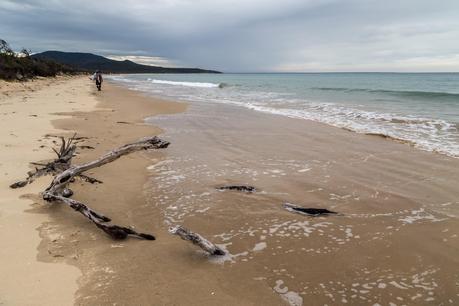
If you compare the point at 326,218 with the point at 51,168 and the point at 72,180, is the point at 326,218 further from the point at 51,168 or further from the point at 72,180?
the point at 51,168

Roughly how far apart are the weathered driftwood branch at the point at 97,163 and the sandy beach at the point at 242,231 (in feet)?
0.67

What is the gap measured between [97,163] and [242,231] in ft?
10.3

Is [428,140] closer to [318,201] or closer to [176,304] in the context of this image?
[318,201]

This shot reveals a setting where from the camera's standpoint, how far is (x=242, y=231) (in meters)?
4.46

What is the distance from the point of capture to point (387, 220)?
4824mm

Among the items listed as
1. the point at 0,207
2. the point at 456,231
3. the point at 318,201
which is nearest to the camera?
the point at 456,231

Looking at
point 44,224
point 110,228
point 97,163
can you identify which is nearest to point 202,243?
point 110,228

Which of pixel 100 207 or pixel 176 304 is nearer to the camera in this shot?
pixel 176 304

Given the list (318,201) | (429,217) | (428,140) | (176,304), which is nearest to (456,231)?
(429,217)

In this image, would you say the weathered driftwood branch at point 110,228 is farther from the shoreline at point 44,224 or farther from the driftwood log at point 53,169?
the driftwood log at point 53,169

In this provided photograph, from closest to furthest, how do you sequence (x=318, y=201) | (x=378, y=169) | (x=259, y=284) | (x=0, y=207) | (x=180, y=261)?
(x=259, y=284), (x=180, y=261), (x=0, y=207), (x=318, y=201), (x=378, y=169)

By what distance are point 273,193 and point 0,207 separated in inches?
148

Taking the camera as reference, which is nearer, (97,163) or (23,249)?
(23,249)

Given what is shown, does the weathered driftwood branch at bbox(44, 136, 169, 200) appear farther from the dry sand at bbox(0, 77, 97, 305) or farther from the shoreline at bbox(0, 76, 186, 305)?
the dry sand at bbox(0, 77, 97, 305)
